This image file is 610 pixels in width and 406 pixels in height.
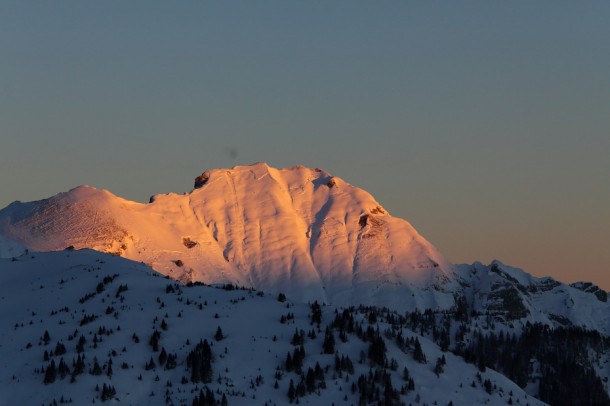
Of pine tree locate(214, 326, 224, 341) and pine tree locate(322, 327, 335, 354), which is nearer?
pine tree locate(322, 327, 335, 354)

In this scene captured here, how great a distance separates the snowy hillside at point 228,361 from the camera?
16325 centimetres

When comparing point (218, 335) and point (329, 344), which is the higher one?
point (218, 335)

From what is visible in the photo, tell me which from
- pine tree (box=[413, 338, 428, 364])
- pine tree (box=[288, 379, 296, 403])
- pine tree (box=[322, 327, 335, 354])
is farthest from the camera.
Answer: pine tree (box=[413, 338, 428, 364])

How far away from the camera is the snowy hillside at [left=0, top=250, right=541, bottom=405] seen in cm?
16325

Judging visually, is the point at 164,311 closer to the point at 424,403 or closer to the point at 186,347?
the point at 186,347

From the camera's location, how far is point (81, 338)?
178 m

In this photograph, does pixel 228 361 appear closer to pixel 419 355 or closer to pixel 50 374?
pixel 50 374

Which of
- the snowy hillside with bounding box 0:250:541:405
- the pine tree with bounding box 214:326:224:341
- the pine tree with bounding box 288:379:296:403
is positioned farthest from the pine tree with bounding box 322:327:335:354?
the pine tree with bounding box 214:326:224:341

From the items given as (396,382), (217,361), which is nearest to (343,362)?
(396,382)

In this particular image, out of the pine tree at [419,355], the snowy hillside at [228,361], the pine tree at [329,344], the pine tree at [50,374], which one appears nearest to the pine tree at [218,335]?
the snowy hillside at [228,361]

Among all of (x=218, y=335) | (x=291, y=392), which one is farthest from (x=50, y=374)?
(x=291, y=392)

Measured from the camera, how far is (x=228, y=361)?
17388cm

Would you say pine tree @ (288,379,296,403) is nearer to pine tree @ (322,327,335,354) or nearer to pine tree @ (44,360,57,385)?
pine tree @ (322,327,335,354)

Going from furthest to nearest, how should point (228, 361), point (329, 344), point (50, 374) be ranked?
point (329, 344), point (228, 361), point (50, 374)
